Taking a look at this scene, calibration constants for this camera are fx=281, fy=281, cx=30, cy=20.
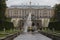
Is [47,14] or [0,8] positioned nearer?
[0,8]

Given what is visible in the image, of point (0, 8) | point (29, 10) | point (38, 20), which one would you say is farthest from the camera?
point (29, 10)

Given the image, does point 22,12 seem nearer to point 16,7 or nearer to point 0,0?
point 16,7

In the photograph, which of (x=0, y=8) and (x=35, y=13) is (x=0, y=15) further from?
(x=35, y=13)

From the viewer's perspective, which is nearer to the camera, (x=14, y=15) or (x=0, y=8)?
(x=0, y=8)

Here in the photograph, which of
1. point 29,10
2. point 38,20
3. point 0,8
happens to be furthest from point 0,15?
point 29,10

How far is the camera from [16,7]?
113438 mm

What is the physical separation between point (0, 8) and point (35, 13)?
66247mm

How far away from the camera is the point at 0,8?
4316 cm

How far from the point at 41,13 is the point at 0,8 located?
69.8 m

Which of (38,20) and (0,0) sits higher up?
(0,0)

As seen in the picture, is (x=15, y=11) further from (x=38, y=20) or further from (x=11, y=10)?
(x=38, y=20)

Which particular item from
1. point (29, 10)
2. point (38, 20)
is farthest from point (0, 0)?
point (29, 10)

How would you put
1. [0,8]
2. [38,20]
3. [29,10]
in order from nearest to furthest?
[0,8]
[38,20]
[29,10]

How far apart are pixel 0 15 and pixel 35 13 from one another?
6556 cm
